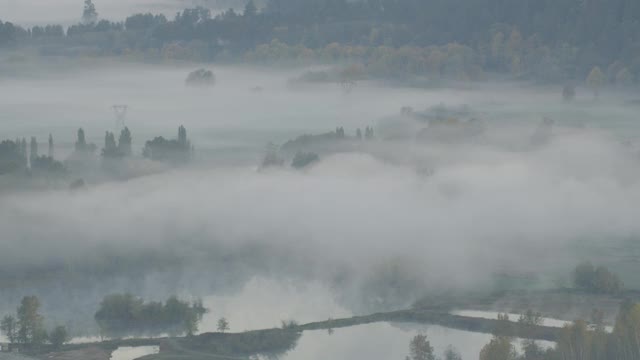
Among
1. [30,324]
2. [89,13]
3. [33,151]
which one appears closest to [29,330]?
[30,324]

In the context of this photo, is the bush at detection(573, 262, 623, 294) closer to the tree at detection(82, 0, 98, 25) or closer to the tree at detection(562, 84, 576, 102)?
the tree at detection(562, 84, 576, 102)

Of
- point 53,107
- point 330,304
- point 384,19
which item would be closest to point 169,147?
point 53,107

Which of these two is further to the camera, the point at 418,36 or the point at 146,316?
the point at 418,36

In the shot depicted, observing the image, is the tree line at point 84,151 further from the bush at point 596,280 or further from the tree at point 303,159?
the bush at point 596,280

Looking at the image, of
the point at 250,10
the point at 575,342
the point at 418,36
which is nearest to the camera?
the point at 575,342

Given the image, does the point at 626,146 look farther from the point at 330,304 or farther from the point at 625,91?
the point at 330,304

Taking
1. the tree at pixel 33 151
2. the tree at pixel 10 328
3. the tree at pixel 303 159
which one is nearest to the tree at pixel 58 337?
the tree at pixel 10 328

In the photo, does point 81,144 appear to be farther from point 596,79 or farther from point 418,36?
point 418,36
